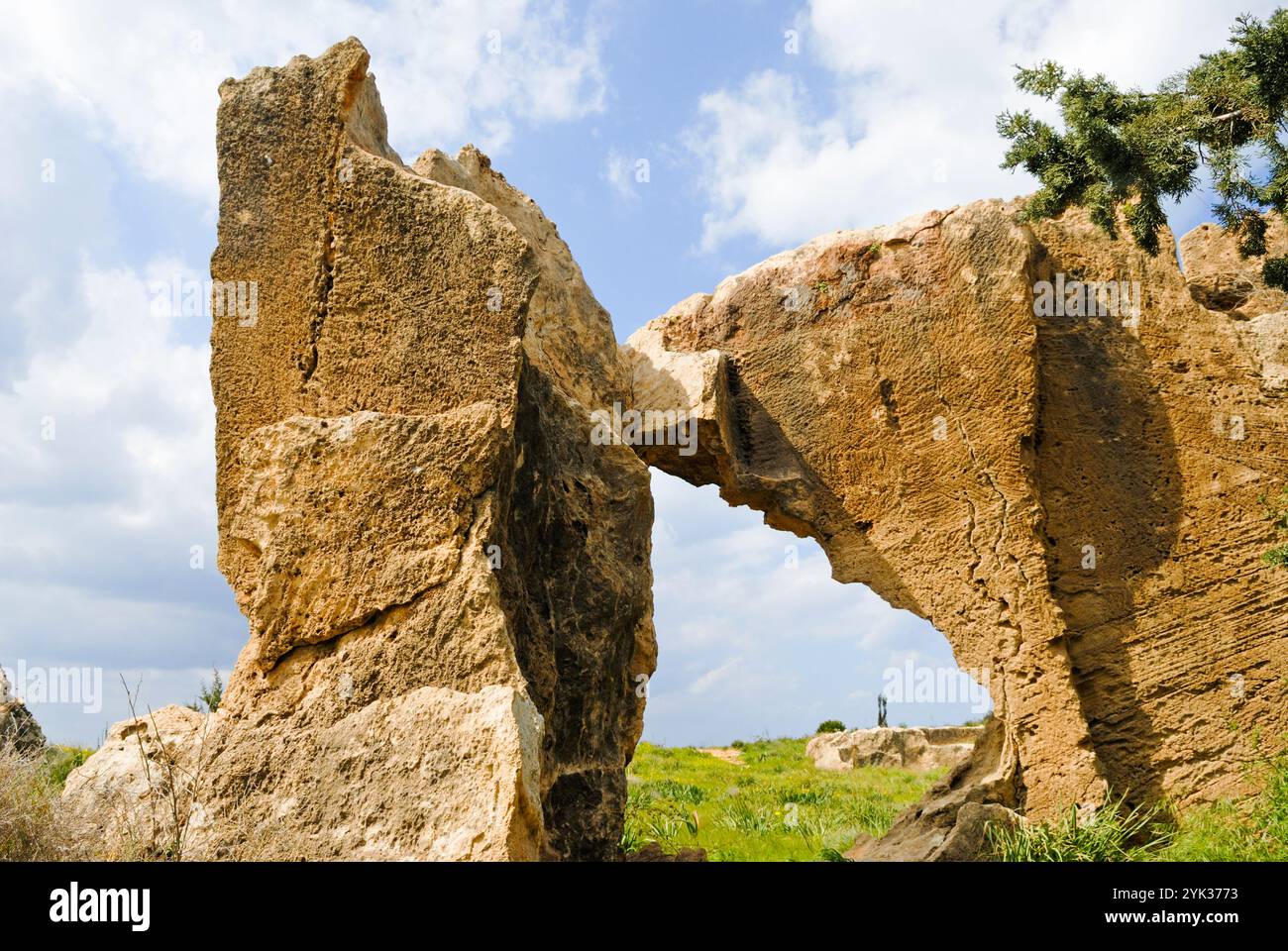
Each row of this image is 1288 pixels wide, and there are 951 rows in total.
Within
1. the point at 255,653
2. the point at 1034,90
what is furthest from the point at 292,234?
the point at 1034,90

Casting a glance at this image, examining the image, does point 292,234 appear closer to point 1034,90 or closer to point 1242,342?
point 1034,90

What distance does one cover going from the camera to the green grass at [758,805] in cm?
931

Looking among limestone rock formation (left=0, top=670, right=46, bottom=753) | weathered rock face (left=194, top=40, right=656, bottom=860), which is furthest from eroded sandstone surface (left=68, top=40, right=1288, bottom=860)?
limestone rock formation (left=0, top=670, right=46, bottom=753)

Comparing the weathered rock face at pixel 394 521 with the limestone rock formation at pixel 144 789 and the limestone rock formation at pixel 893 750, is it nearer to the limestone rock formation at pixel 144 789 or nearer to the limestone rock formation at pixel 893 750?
the limestone rock formation at pixel 144 789

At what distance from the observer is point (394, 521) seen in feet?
16.4

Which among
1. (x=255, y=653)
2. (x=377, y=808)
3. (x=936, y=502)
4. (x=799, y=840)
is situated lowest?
(x=799, y=840)

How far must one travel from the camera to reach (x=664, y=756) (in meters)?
17.1

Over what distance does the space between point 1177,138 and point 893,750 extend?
1128cm

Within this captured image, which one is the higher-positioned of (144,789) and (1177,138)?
(1177,138)

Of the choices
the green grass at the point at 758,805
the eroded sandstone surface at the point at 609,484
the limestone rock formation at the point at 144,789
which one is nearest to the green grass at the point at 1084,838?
the eroded sandstone surface at the point at 609,484

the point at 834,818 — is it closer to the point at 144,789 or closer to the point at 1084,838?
the point at 1084,838

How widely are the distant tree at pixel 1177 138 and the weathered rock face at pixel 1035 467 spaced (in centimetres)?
54

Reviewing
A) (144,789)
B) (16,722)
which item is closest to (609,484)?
(144,789)
